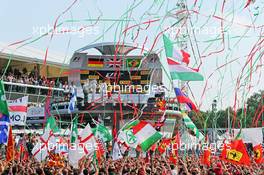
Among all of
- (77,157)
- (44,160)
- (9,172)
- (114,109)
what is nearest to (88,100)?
(114,109)

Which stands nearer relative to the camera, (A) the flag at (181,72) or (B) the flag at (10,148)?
(A) the flag at (181,72)

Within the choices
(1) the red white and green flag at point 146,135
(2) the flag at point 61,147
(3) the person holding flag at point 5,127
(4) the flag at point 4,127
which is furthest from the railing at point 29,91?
(1) the red white and green flag at point 146,135

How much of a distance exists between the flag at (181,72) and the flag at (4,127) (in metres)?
3.48

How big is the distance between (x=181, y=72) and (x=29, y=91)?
2761cm

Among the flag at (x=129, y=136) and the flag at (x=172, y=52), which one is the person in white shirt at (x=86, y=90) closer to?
the flag at (x=129, y=136)

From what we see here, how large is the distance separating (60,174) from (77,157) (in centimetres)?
198

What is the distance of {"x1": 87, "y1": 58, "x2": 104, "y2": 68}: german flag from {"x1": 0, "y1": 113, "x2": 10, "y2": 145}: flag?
16.7 meters

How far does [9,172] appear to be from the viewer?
9.81 meters

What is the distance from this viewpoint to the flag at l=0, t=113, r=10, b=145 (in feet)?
36.3

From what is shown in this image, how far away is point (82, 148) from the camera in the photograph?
39.2 ft

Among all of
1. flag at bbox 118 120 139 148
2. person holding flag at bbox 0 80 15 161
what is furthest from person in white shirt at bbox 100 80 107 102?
person holding flag at bbox 0 80 15 161

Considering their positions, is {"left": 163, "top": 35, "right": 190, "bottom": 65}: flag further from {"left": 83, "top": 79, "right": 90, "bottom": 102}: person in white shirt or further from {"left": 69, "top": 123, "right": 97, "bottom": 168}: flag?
{"left": 83, "top": 79, "right": 90, "bottom": 102}: person in white shirt

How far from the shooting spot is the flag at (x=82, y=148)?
11539mm

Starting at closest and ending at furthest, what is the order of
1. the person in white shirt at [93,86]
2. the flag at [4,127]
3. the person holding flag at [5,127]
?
the person holding flag at [5,127], the flag at [4,127], the person in white shirt at [93,86]
